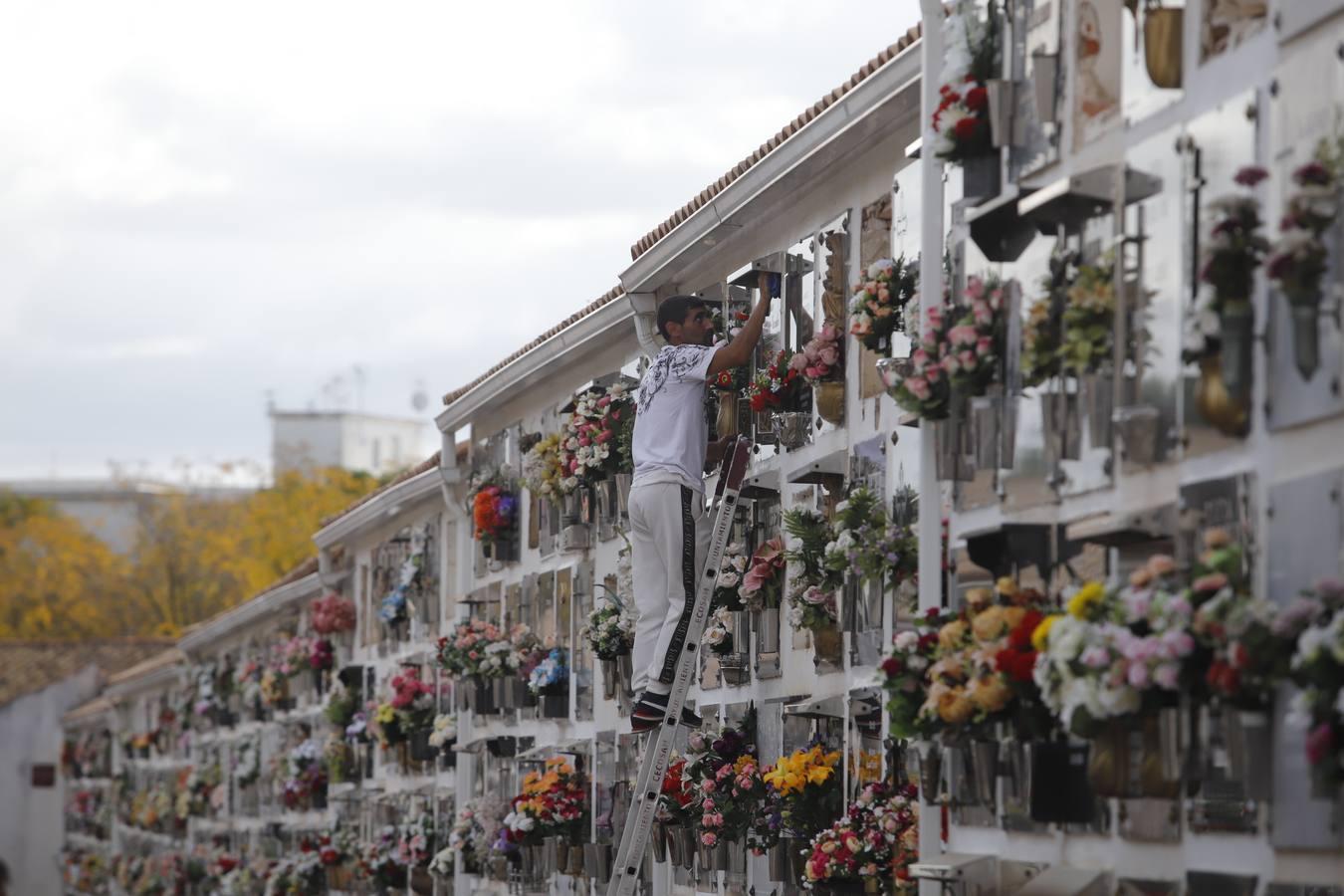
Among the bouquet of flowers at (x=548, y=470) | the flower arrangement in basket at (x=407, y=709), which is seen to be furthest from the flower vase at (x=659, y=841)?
the flower arrangement in basket at (x=407, y=709)

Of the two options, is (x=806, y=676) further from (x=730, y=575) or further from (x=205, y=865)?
(x=205, y=865)

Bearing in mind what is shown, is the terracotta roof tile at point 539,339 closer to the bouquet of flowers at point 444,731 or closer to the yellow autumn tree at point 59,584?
the bouquet of flowers at point 444,731

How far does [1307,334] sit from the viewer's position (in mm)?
7852

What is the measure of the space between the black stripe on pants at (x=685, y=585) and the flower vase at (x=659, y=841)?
83.8 inches

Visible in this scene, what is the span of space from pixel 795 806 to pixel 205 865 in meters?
30.7

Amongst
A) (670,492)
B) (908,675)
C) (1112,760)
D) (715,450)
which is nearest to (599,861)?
(715,450)

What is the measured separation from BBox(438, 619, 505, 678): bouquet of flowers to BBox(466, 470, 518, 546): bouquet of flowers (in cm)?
92

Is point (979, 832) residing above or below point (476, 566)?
below

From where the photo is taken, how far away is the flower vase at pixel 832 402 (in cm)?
1335

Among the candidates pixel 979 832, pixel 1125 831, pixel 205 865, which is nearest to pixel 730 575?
pixel 979 832

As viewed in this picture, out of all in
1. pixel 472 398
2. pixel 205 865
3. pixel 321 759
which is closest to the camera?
pixel 472 398

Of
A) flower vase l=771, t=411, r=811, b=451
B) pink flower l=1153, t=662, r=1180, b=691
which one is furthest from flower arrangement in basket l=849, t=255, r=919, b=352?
pink flower l=1153, t=662, r=1180, b=691

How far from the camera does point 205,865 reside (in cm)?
4172

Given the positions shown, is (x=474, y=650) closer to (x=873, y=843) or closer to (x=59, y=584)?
(x=873, y=843)
